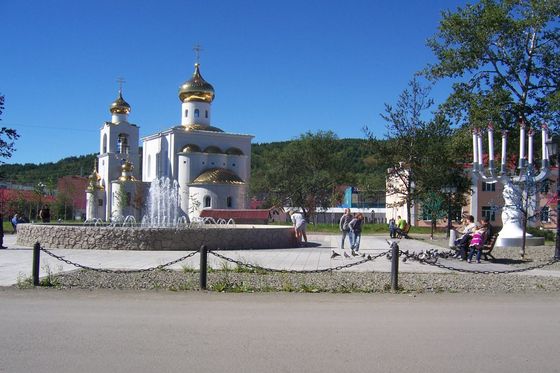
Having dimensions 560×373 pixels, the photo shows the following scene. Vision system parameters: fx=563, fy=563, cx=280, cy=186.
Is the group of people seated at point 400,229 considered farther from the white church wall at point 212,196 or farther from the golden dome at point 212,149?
the golden dome at point 212,149

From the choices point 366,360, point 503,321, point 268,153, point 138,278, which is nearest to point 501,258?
point 503,321

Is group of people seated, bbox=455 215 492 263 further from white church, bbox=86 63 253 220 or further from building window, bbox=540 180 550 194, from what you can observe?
white church, bbox=86 63 253 220

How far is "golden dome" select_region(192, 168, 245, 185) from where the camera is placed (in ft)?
182

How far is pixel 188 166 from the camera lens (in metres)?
58.2

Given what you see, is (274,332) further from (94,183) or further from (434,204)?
(94,183)

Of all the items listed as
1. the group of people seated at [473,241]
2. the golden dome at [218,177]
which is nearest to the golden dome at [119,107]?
the golden dome at [218,177]

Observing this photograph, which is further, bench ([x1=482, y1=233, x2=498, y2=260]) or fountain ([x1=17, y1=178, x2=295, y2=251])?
fountain ([x1=17, y1=178, x2=295, y2=251])

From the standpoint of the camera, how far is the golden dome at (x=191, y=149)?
58.6 m

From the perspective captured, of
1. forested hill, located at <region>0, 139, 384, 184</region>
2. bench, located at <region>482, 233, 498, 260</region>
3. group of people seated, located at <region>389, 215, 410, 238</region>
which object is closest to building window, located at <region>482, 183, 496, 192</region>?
group of people seated, located at <region>389, 215, 410, 238</region>

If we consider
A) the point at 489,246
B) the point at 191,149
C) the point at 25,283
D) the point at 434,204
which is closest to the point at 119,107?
the point at 191,149

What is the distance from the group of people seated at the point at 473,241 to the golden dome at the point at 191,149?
44318 millimetres

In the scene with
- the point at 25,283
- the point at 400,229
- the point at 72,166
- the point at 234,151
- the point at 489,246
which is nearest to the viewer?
the point at 25,283

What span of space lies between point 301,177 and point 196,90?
15.0 metres

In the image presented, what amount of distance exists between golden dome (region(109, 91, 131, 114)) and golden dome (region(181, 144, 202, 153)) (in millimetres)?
14350
